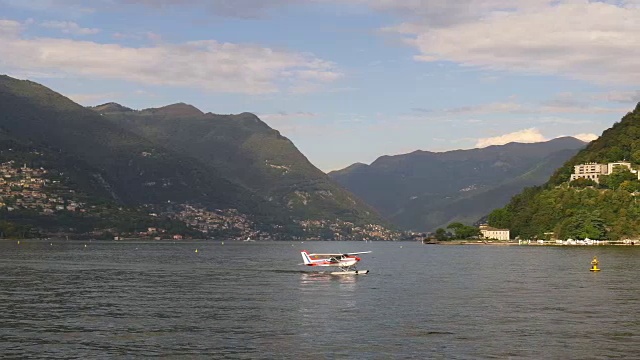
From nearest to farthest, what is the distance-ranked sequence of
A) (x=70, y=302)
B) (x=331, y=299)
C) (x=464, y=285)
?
1. (x=70, y=302)
2. (x=331, y=299)
3. (x=464, y=285)

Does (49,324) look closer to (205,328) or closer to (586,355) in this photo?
(205,328)

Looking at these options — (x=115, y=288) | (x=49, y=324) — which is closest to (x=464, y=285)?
(x=115, y=288)

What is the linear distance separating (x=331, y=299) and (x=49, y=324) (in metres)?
31.1

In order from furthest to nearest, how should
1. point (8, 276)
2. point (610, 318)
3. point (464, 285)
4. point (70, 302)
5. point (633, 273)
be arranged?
point (633, 273)
point (8, 276)
point (464, 285)
point (70, 302)
point (610, 318)

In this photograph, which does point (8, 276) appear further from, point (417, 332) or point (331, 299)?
point (417, 332)

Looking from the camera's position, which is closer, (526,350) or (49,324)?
(526,350)

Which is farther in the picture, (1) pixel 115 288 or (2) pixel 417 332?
(1) pixel 115 288

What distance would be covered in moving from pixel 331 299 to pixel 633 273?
211 ft

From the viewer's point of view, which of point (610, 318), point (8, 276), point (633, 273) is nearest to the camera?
point (610, 318)

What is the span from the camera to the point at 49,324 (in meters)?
59.5

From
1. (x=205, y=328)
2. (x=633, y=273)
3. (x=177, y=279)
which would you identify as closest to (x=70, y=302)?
(x=205, y=328)

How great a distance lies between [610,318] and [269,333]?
28.8m

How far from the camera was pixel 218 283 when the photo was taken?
4087 inches

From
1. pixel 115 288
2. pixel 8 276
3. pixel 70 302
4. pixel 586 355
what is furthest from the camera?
pixel 8 276
